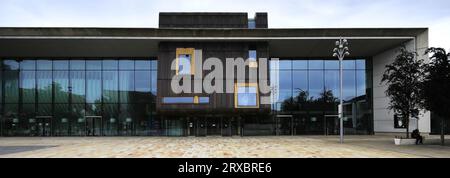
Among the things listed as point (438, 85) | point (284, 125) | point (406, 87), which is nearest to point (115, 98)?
point (284, 125)

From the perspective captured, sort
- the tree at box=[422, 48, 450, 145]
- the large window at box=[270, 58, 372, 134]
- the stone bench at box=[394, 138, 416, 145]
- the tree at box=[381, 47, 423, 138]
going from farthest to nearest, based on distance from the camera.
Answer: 1. the large window at box=[270, 58, 372, 134]
2. the tree at box=[381, 47, 423, 138]
3. the stone bench at box=[394, 138, 416, 145]
4. the tree at box=[422, 48, 450, 145]

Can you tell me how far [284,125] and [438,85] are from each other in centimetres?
1771

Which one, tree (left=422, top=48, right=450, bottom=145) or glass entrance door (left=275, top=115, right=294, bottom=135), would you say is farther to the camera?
glass entrance door (left=275, top=115, right=294, bottom=135)

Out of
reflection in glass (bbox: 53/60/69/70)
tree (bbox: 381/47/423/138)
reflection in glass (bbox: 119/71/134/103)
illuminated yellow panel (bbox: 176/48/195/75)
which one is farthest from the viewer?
reflection in glass (bbox: 53/60/69/70)

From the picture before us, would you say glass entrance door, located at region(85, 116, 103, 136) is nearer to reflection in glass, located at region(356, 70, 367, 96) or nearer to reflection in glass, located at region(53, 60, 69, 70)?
reflection in glass, located at region(53, 60, 69, 70)

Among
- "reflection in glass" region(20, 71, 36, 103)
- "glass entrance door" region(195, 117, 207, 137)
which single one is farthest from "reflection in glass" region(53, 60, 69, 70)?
"glass entrance door" region(195, 117, 207, 137)

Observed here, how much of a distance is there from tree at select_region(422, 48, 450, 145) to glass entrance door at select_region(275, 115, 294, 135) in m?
16.2

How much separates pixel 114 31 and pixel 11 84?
13.5 m

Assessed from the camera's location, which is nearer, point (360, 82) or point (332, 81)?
point (332, 81)

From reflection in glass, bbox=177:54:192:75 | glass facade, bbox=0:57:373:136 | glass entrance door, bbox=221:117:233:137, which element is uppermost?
reflection in glass, bbox=177:54:192:75

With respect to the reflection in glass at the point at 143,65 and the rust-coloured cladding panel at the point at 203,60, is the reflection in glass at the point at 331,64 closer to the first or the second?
the rust-coloured cladding panel at the point at 203,60

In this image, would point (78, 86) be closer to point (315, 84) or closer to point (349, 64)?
point (315, 84)

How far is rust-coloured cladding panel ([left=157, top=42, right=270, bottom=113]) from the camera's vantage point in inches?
1332

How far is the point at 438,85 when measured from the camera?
2272cm
